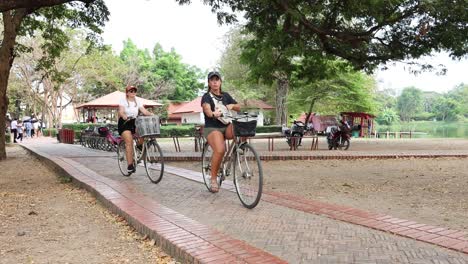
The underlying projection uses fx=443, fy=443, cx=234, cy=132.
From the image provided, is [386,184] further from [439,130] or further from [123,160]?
[439,130]

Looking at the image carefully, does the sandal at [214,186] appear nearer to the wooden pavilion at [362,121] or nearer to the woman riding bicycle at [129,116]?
the woman riding bicycle at [129,116]

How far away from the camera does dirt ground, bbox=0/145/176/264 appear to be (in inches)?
149

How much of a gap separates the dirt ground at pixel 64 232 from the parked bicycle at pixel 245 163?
4.46 ft

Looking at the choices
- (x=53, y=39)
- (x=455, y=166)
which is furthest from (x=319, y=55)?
(x=53, y=39)

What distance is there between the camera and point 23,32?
48.8 ft

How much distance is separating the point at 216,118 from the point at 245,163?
68 cm

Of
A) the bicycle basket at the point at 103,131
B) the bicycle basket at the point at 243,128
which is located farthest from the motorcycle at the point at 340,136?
the bicycle basket at the point at 243,128

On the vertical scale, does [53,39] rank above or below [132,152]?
above

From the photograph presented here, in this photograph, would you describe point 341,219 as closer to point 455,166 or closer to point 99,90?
point 455,166

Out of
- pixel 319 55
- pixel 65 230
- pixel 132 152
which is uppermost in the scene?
pixel 319 55

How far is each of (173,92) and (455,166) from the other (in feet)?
141

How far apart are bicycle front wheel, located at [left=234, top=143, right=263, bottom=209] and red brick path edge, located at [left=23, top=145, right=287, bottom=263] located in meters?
0.91

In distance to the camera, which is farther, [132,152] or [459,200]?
[132,152]

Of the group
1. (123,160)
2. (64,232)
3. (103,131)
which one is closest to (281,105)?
(103,131)
